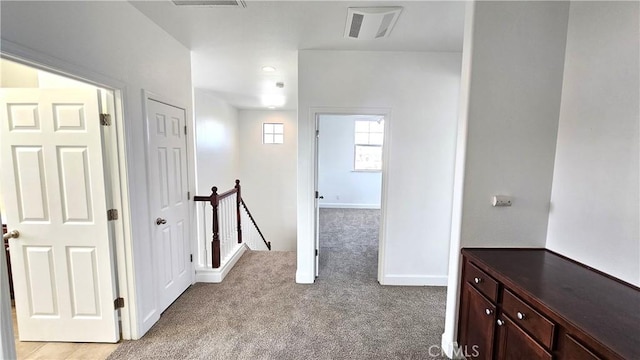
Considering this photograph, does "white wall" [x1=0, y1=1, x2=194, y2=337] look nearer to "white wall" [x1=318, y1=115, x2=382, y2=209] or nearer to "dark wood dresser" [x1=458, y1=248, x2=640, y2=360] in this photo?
"dark wood dresser" [x1=458, y1=248, x2=640, y2=360]

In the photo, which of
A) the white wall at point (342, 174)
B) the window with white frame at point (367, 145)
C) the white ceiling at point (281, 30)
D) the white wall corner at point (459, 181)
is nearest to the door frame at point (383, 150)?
the white ceiling at point (281, 30)

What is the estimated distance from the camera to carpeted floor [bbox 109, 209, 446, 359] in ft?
6.64

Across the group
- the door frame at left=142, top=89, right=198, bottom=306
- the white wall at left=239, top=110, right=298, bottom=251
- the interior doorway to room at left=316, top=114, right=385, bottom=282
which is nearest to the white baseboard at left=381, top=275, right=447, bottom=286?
the door frame at left=142, top=89, right=198, bottom=306

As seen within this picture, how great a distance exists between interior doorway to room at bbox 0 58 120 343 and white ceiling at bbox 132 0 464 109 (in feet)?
3.19

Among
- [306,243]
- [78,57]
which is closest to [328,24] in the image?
[78,57]

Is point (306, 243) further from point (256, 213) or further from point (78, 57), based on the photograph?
point (256, 213)

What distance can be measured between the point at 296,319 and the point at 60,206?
6.93 feet

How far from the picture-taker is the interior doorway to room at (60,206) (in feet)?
6.04

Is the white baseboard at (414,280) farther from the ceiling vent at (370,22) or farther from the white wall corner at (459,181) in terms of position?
the ceiling vent at (370,22)

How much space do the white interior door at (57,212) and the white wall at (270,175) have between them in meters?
4.74

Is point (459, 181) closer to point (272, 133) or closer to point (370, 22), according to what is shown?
point (370, 22)

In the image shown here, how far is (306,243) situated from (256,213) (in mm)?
4043

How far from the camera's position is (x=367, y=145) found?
7465mm

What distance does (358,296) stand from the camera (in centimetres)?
282
